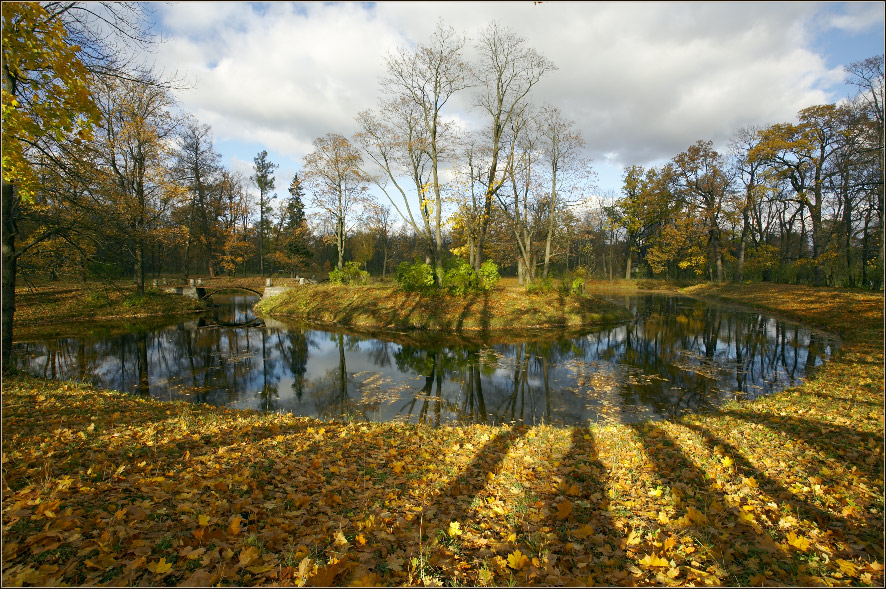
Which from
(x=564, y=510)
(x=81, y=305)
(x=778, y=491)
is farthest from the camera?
(x=81, y=305)

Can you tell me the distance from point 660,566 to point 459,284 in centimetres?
2033

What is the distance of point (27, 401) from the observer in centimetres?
645

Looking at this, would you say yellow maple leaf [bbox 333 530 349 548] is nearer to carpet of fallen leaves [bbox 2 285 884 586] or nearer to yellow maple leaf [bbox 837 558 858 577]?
carpet of fallen leaves [bbox 2 285 884 586]

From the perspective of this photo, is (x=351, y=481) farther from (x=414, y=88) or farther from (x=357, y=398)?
(x=414, y=88)

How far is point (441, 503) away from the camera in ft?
13.8

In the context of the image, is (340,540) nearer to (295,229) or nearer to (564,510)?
(564,510)

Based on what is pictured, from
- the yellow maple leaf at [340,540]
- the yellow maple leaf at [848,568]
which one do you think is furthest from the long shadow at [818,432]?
the yellow maple leaf at [340,540]

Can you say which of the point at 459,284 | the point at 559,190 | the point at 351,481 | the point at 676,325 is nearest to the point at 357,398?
the point at 351,481

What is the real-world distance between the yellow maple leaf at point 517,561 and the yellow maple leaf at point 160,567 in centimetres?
245

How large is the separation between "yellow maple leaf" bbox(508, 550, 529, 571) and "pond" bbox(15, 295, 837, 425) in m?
5.64

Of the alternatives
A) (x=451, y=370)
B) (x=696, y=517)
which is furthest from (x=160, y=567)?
(x=451, y=370)

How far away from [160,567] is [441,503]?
2466mm

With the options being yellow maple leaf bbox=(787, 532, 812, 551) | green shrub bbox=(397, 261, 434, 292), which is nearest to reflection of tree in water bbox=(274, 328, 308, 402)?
green shrub bbox=(397, 261, 434, 292)

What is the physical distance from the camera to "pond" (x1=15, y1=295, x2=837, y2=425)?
9.60m
